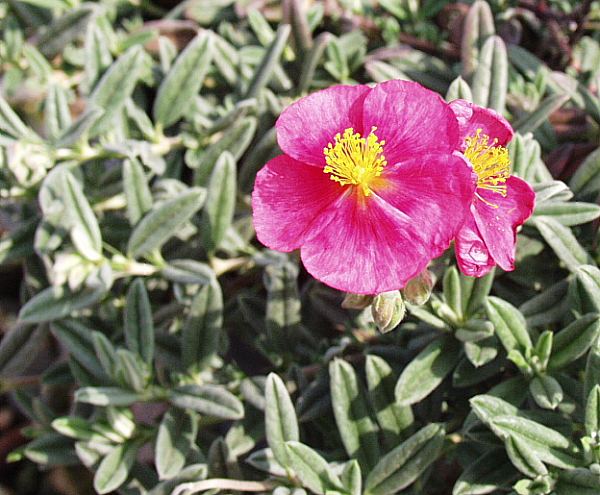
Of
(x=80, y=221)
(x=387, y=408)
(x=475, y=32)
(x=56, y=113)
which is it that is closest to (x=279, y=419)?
(x=387, y=408)

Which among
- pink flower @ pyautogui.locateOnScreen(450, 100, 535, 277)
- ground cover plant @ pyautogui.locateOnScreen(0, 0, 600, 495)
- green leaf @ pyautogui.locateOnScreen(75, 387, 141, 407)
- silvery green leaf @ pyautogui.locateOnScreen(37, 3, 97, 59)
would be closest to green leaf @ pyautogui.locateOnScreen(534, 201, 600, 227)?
ground cover plant @ pyautogui.locateOnScreen(0, 0, 600, 495)

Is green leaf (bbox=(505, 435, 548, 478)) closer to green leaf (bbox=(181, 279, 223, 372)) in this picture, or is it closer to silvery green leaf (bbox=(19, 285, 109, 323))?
green leaf (bbox=(181, 279, 223, 372))

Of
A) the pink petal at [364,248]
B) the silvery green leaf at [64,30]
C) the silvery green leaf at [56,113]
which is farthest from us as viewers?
the silvery green leaf at [64,30]

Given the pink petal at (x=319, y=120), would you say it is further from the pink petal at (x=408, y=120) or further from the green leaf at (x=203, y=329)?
the green leaf at (x=203, y=329)

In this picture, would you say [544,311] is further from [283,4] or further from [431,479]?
[283,4]

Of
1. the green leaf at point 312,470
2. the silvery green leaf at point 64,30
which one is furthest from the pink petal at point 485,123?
the silvery green leaf at point 64,30

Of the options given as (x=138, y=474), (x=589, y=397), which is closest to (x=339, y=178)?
(x=589, y=397)

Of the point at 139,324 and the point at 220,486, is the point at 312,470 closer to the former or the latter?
the point at 220,486
